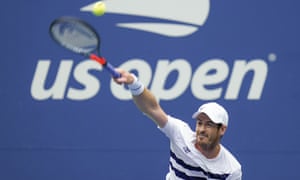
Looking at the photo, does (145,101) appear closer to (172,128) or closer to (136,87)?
(136,87)

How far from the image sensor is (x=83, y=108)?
642 cm

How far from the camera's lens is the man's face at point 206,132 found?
4.59m

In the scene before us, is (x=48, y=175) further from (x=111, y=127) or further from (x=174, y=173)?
(x=174, y=173)

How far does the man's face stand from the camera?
459 cm

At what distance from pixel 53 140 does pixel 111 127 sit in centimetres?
43

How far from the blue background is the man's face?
65.4 inches

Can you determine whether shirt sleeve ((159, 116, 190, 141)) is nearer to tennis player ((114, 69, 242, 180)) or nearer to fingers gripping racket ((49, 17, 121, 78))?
tennis player ((114, 69, 242, 180))

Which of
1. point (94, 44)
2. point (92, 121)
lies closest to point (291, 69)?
point (92, 121)

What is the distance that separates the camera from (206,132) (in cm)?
459

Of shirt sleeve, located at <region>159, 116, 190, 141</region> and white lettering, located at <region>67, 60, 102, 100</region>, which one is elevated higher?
white lettering, located at <region>67, 60, 102, 100</region>

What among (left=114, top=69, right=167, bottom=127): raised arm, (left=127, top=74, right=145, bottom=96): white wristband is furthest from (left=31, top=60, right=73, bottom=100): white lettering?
(left=127, top=74, right=145, bottom=96): white wristband

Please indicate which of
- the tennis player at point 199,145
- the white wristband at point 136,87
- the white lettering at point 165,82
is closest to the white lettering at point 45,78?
the white lettering at point 165,82

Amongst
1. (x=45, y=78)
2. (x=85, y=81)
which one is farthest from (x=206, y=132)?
(x=45, y=78)

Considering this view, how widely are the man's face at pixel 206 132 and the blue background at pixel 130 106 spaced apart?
1662 millimetres
